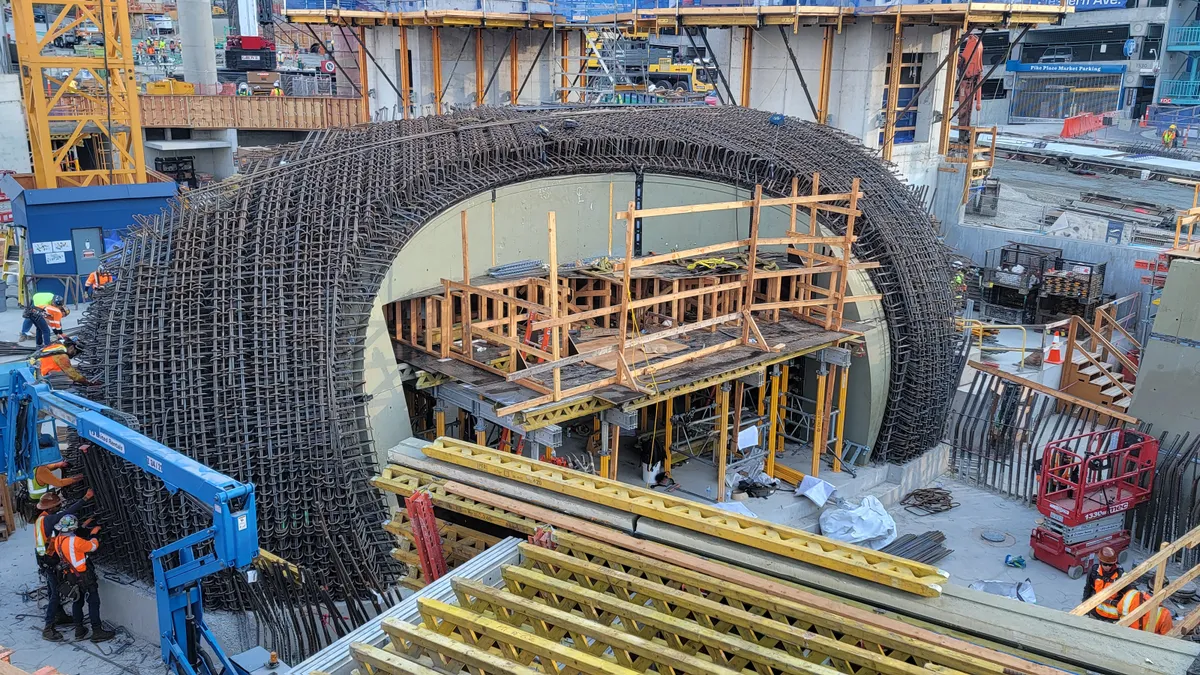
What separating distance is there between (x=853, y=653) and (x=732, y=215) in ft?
48.1

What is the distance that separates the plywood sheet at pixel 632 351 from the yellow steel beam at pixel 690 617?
7957 mm

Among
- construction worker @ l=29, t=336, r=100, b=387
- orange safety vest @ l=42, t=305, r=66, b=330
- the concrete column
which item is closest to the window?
the concrete column

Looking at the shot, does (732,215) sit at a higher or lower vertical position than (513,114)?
lower

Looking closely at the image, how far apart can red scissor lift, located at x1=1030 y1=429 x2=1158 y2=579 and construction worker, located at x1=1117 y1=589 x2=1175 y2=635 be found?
146 inches

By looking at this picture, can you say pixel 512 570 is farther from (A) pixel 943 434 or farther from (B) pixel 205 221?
(A) pixel 943 434

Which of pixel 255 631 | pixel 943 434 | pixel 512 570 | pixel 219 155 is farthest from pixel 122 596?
pixel 219 155

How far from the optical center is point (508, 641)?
720 cm

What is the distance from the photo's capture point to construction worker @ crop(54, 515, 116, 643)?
43.9ft

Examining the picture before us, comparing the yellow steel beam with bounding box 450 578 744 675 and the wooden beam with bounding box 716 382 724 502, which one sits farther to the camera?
the wooden beam with bounding box 716 382 724 502

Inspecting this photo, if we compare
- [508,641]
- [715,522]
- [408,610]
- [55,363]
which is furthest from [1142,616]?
[55,363]

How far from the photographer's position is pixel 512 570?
8.16 meters

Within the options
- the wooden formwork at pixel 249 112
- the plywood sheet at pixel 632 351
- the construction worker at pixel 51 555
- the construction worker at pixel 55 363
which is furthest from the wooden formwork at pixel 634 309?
the wooden formwork at pixel 249 112

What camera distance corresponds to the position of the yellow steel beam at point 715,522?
7.74 metres

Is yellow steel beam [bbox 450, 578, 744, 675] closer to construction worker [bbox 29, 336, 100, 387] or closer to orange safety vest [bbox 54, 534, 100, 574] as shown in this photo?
orange safety vest [bbox 54, 534, 100, 574]
